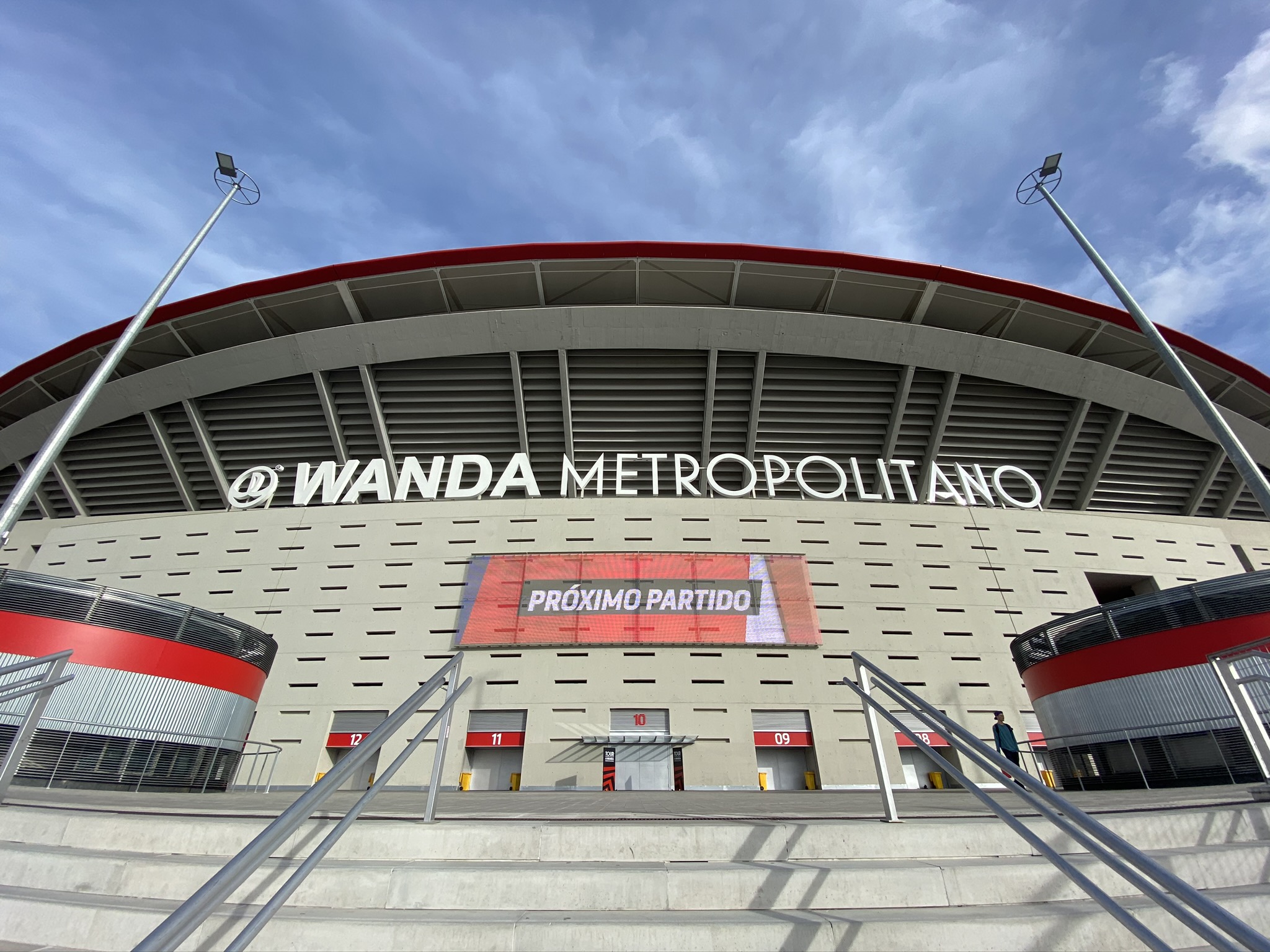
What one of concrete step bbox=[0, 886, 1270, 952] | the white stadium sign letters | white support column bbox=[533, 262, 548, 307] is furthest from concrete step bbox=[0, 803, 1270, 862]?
white support column bbox=[533, 262, 548, 307]

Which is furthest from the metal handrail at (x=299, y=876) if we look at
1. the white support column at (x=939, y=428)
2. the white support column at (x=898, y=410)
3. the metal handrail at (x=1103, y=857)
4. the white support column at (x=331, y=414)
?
the white support column at (x=939, y=428)

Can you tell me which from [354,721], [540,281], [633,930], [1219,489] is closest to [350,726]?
[354,721]

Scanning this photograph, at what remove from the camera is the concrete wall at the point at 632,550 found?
14953 millimetres

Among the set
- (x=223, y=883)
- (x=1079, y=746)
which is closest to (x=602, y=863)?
(x=223, y=883)

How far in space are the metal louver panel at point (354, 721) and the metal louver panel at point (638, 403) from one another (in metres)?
9.61

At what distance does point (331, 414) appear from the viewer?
1945 cm

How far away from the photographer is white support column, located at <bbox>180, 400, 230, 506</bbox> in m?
19.5

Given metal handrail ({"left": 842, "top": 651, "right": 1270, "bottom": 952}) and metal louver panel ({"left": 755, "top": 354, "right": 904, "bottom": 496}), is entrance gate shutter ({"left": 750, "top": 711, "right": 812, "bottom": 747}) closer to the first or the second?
metal louver panel ({"left": 755, "top": 354, "right": 904, "bottom": 496})

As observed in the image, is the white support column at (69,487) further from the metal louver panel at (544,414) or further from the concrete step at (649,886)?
the concrete step at (649,886)

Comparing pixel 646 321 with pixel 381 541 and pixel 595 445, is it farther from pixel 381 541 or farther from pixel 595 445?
pixel 381 541

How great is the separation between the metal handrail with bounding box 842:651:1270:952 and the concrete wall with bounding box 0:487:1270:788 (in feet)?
40.4

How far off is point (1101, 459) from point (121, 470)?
1365 inches

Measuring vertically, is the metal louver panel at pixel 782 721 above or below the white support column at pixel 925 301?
below

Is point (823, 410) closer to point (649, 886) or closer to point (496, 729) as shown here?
point (496, 729)
